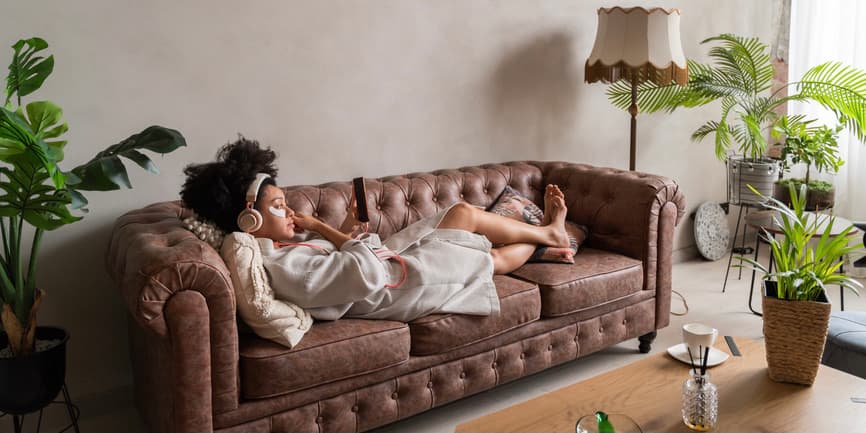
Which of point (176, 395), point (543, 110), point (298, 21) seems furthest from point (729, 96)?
point (176, 395)

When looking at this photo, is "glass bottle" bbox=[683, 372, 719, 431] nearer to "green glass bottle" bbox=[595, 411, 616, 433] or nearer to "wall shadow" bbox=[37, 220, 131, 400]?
"green glass bottle" bbox=[595, 411, 616, 433]

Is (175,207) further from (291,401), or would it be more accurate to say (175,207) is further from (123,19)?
(291,401)

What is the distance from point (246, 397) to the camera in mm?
1933

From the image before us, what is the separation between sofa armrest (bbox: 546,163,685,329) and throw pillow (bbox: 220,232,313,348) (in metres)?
1.54

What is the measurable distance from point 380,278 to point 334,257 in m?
0.16

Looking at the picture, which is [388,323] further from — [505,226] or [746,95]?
[746,95]

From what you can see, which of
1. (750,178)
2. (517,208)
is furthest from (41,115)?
(750,178)

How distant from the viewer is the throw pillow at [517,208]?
3.02m

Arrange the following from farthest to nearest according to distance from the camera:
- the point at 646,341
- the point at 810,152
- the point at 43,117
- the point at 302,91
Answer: the point at 810,152 < the point at 646,341 < the point at 302,91 < the point at 43,117

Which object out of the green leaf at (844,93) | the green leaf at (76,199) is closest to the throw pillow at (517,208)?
the green leaf at (76,199)

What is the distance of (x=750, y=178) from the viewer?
3.87 meters

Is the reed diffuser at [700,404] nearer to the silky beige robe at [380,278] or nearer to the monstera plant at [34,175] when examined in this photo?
the silky beige robe at [380,278]

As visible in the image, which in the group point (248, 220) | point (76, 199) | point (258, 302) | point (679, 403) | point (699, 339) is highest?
point (76, 199)

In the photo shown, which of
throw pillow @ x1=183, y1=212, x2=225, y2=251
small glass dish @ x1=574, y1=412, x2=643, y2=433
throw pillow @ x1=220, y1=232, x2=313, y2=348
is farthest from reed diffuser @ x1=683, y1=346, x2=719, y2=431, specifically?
throw pillow @ x1=183, y1=212, x2=225, y2=251
